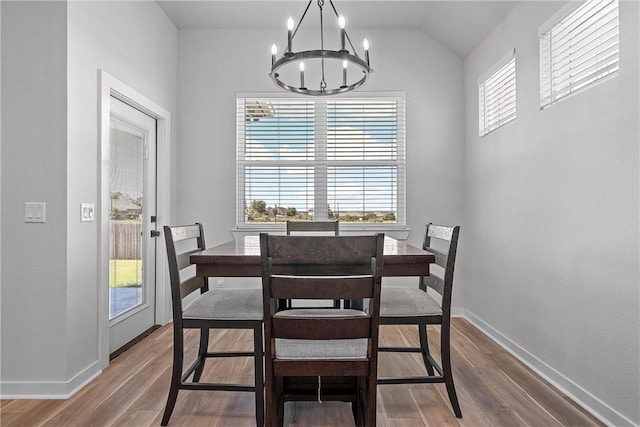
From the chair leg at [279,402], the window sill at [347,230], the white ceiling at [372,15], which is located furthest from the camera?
the window sill at [347,230]

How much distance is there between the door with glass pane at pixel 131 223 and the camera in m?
2.93

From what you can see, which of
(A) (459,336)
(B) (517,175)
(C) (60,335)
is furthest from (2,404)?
(B) (517,175)

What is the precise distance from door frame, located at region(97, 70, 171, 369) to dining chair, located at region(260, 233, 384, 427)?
1647 mm

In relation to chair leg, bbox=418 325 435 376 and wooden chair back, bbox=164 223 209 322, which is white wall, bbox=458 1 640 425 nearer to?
chair leg, bbox=418 325 435 376

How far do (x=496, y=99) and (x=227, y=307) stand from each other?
2.79 meters

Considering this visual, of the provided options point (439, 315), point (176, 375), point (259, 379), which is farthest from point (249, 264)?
point (439, 315)

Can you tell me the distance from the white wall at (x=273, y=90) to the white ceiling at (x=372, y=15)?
0.45ft

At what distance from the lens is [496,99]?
131 inches

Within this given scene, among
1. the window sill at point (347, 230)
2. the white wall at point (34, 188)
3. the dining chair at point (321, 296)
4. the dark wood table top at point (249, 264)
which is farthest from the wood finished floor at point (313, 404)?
the window sill at point (347, 230)

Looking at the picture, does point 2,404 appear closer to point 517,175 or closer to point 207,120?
point 207,120

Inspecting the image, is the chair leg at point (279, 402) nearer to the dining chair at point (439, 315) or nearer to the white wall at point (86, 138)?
the dining chair at point (439, 315)

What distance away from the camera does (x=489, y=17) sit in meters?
3.24

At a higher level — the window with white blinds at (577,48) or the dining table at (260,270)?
the window with white blinds at (577,48)

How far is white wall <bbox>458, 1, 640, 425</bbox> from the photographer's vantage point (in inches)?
72.3
